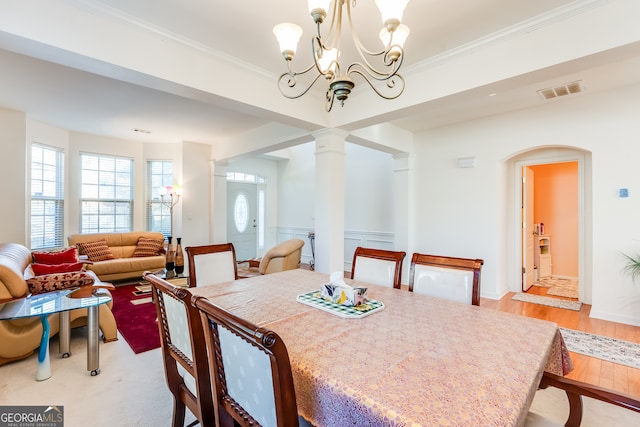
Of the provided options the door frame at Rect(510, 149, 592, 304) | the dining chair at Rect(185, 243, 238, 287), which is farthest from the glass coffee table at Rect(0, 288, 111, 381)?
the door frame at Rect(510, 149, 592, 304)

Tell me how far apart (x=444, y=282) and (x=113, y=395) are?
7.88 feet

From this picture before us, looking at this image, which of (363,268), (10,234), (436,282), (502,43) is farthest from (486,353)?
(10,234)

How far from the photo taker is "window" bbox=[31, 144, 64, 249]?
194 inches

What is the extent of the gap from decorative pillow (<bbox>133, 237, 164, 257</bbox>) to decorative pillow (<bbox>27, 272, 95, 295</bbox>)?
2.90 meters

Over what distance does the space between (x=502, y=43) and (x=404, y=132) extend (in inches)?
103

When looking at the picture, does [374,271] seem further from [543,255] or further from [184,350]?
[543,255]

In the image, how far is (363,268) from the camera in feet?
7.98

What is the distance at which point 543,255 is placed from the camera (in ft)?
18.7

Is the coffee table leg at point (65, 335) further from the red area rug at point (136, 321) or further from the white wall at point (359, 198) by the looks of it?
the white wall at point (359, 198)

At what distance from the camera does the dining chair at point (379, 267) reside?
87.9 inches

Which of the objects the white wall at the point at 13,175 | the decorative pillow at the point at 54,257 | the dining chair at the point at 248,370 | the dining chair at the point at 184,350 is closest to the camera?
the dining chair at the point at 248,370

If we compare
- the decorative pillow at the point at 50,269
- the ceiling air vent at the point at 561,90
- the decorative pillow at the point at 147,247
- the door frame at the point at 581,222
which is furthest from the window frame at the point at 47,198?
the door frame at the point at 581,222

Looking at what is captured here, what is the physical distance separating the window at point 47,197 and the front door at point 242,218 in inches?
123

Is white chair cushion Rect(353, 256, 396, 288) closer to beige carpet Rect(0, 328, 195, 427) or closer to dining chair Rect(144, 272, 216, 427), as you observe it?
dining chair Rect(144, 272, 216, 427)
